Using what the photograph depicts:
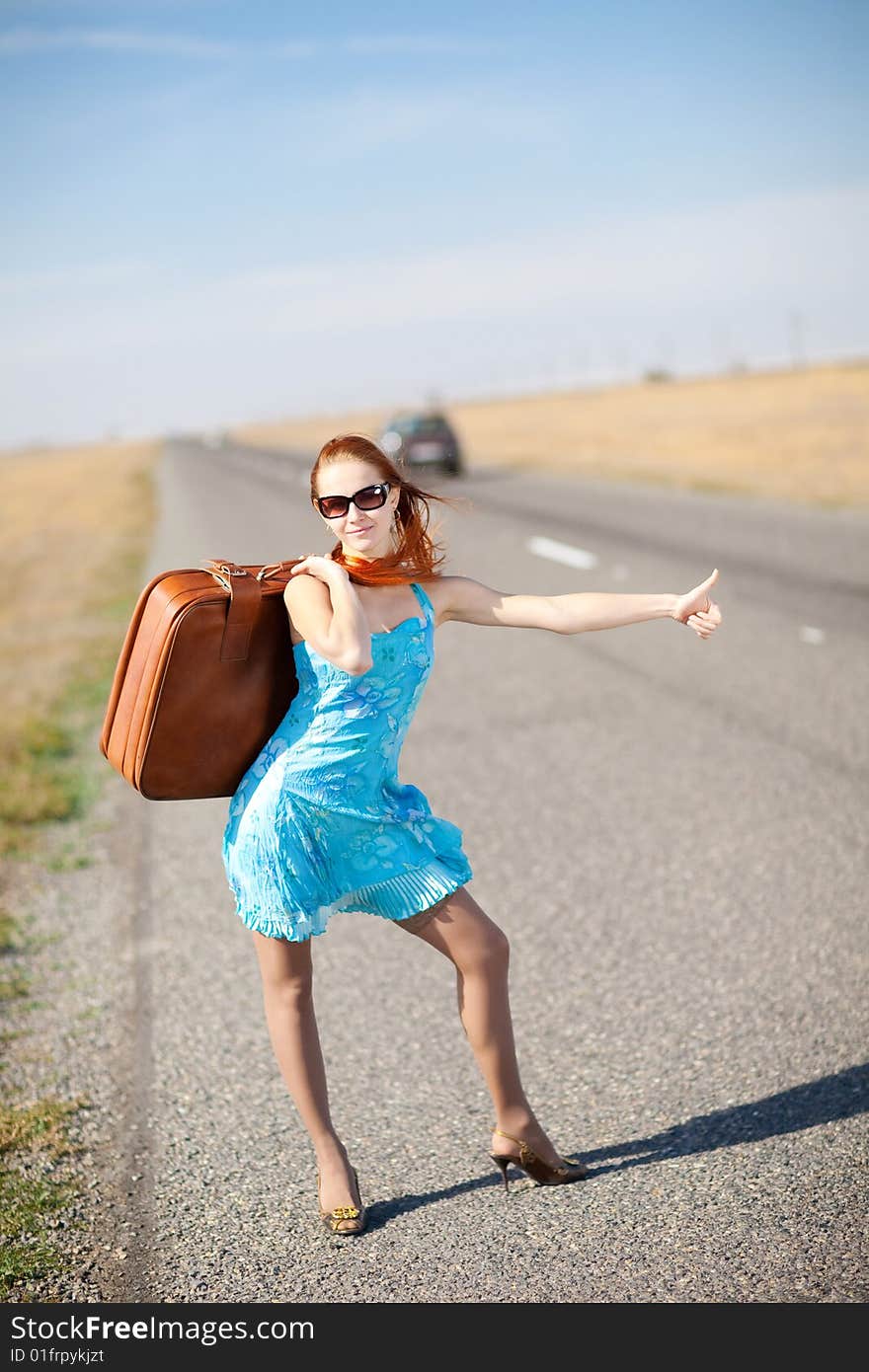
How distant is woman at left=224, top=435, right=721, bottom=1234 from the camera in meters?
2.76

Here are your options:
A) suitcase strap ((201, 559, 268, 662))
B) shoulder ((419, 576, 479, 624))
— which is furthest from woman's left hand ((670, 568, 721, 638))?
suitcase strap ((201, 559, 268, 662))

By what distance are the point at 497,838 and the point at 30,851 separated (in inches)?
86.3

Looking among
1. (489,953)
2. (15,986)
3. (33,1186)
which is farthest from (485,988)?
(15,986)

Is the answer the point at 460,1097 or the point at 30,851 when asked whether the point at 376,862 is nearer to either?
the point at 460,1097

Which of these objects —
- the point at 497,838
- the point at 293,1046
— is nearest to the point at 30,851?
the point at 497,838

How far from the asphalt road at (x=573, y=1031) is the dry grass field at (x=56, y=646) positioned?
507 mm

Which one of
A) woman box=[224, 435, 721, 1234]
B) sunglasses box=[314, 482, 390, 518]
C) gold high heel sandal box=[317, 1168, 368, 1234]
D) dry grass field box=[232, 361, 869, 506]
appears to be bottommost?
dry grass field box=[232, 361, 869, 506]

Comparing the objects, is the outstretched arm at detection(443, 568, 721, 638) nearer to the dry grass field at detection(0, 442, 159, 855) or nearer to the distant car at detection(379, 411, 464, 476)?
the dry grass field at detection(0, 442, 159, 855)

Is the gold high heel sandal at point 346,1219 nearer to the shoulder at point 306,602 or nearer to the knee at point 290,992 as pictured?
the knee at point 290,992

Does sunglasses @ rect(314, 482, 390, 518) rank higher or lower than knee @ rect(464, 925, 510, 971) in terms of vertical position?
higher

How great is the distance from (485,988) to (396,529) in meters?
1.02

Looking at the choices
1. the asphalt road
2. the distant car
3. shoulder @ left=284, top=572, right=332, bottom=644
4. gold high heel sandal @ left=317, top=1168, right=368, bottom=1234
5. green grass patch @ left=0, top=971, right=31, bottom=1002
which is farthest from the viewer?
the distant car

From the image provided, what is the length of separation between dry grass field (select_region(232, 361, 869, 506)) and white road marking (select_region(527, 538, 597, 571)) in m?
3.48

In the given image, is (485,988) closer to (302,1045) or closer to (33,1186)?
(302,1045)
